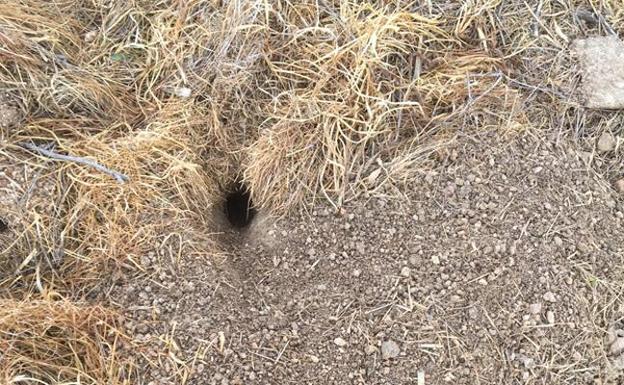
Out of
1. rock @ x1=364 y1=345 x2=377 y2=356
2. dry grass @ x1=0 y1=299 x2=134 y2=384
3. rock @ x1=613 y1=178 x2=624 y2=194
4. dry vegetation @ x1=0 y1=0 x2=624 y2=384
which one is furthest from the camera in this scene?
rock @ x1=613 y1=178 x2=624 y2=194

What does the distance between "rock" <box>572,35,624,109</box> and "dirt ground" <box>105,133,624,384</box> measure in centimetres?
23

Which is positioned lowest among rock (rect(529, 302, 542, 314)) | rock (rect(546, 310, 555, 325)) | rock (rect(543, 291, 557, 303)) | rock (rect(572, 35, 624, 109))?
rock (rect(546, 310, 555, 325))

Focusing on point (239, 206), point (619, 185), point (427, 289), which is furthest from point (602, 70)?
point (239, 206)

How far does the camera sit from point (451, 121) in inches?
80.4

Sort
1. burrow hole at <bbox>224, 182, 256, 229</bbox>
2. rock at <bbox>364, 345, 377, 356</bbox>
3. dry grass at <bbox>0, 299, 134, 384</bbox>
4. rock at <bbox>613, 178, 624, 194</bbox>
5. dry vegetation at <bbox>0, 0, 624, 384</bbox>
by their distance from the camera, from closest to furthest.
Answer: dry grass at <bbox>0, 299, 134, 384</bbox>
rock at <bbox>364, 345, 377, 356</bbox>
dry vegetation at <bbox>0, 0, 624, 384</bbox>
rock at <bbox>613, 178, 624, 194</bbox>
burrow hole at <bbox>224, 182, 256, 229</bbox>

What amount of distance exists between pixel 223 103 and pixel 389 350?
0.95 meters

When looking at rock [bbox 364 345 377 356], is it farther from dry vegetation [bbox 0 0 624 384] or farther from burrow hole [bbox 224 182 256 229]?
burrow hole [bbox 224 182 256 229]

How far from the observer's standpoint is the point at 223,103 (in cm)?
214

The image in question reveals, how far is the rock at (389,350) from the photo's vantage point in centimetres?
178

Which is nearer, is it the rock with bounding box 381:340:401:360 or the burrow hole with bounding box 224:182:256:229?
the rock with bounding box 381:340:401:360

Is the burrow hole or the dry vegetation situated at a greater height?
the dry vegetation

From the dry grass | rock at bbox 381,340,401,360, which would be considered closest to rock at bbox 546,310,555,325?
rock at bbox 381,340,401,360

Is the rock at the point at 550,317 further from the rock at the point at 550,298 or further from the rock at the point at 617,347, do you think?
the rock at the point at 617,347

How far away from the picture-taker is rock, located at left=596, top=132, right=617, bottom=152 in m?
2.06
